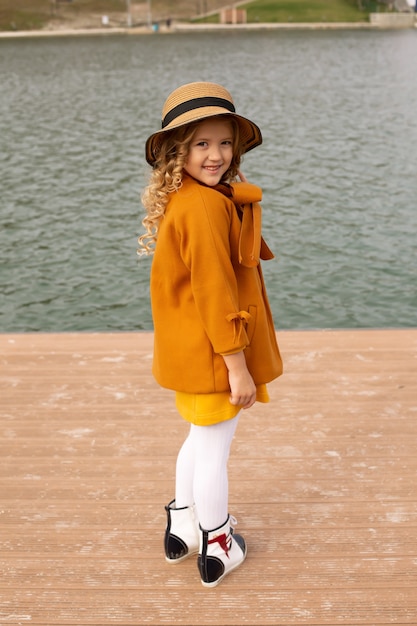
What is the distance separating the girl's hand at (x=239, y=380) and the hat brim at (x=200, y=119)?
67cm

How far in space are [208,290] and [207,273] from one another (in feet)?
0.17

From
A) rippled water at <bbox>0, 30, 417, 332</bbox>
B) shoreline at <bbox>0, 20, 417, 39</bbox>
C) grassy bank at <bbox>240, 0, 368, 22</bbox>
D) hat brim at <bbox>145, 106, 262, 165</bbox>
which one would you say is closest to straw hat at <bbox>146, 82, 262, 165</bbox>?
hat brim at <bbox>145, 106, 262, 165</bbox>

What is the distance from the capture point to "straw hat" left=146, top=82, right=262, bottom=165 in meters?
2.43

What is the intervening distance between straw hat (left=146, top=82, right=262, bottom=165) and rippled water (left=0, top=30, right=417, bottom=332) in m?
6.44

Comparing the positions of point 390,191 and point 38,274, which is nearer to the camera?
point 38,274

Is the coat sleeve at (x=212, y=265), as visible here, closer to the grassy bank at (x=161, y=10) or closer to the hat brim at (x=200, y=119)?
the hat brim at (x=200, y=119)

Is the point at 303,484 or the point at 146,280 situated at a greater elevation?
the point at 303,484

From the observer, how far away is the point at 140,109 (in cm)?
2466

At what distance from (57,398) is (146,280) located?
6.03 metres

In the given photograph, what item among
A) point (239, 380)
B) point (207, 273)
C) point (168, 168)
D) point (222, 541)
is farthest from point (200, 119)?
point (222, 541)

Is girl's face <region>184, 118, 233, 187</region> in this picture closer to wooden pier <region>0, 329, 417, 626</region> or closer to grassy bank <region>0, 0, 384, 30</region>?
wooden pier <region>0, 329, 417, 626</region>

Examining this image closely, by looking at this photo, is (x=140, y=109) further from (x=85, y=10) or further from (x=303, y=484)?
(x=85, y=10)

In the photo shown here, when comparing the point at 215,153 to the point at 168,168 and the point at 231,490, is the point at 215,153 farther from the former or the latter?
the point at 231,490

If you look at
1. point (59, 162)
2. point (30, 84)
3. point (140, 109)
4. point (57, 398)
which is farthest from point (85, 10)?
point (57, 398)
